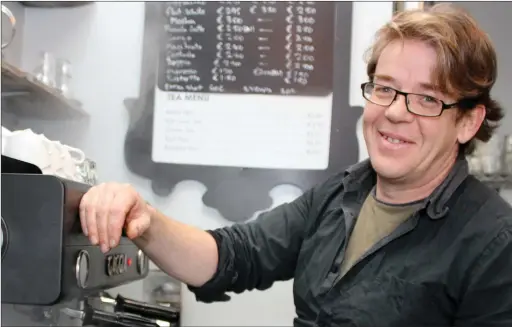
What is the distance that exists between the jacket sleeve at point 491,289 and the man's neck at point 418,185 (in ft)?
0.61

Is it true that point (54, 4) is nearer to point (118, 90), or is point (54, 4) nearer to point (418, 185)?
point (118, 90)

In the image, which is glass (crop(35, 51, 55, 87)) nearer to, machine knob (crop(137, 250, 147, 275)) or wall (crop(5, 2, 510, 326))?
wall (crop(5, 2, 510, 326))

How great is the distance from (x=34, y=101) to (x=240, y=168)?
0.67 m

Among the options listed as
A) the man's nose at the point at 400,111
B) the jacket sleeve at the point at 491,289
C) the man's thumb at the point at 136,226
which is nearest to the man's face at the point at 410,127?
the man's nose at the point at 400,111

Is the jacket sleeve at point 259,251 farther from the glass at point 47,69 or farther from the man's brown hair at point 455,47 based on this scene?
the glass at point 47,69

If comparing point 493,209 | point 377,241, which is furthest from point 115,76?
point 493,209

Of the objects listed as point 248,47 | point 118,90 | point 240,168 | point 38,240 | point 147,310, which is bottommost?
point 147,310

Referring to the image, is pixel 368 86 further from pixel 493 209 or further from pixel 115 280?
pixel 115 280

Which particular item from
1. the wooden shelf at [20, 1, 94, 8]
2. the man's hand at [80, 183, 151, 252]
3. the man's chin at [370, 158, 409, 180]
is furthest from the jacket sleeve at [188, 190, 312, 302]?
the wooden shelf at [20, 1, 94, 8]

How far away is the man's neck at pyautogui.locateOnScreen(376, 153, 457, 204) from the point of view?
1188 millimetres

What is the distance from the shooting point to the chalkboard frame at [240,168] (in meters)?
1.98

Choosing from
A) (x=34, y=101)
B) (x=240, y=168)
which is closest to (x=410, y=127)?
(x=240, y=168)

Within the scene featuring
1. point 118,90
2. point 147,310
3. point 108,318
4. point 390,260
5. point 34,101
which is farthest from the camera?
point 118,90

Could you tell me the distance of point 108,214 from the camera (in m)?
0.91
